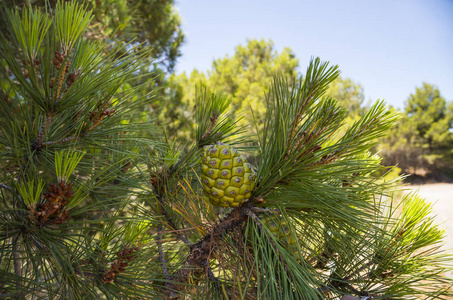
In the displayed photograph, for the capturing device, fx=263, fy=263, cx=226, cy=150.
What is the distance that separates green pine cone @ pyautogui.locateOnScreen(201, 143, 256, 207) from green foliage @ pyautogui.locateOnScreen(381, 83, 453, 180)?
15.3 meters

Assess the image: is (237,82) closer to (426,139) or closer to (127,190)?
(127,190)

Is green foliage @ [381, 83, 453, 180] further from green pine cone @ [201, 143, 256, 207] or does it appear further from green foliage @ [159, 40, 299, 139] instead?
green pine cone @ [201, 143, 256, 207]

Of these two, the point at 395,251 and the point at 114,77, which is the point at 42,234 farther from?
the point at 395,251

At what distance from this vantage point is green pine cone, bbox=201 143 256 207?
1.92ft

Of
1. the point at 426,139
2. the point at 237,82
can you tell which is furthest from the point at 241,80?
the point at 426,139

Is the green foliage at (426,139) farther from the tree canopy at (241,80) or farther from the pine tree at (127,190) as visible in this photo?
the pine tree at (127,190)

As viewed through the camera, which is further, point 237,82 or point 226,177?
point 237,82

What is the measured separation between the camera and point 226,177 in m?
0.59

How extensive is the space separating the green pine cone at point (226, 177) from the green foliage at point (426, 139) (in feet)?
50.3

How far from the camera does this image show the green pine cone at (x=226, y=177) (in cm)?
59

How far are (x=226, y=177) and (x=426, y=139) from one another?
17736 mm

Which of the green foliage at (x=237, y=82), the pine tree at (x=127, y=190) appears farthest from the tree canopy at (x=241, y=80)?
the pine tree at (x=127, y=190)

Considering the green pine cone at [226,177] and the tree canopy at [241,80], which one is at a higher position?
the tree canopy at [241,80]

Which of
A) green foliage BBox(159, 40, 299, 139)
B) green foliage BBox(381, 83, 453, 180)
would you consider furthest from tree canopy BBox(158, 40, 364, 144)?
green foliage BBox(381, 83, 453, 180)
